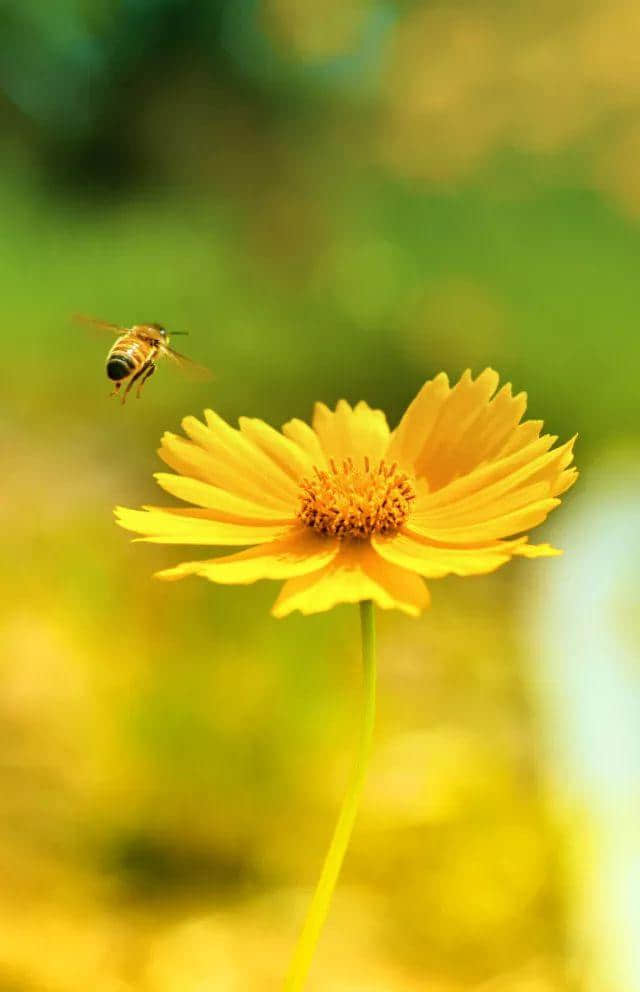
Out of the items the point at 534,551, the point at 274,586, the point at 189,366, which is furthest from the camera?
the point at 274,586

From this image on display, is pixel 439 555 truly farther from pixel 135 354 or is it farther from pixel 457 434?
pixel 135 354

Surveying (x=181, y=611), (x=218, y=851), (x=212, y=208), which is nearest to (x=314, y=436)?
(x=218, y=851)

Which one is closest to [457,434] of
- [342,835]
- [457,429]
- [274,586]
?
[457,429]

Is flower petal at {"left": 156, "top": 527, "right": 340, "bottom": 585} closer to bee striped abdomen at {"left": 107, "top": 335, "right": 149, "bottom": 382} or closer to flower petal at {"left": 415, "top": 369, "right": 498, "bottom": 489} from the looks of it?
flower petal at {"left": 415, "top": 369, "right": 498, "bottom": 489}

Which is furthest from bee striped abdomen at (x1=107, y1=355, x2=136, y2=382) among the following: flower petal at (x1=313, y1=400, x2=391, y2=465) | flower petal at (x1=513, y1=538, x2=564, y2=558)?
flower petal at (x1=513, y1=538, x2=564, y2=558)

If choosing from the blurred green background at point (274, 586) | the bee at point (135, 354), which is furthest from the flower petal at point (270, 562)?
the blurred green background at point (274, 586)

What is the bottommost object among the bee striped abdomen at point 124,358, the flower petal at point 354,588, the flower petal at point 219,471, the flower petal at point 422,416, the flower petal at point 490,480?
the flower petal at point 354,588

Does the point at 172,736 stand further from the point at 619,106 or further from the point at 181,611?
the point at 619,106

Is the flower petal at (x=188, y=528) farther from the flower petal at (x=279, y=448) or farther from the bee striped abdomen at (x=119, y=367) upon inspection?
the bee striped abdomen at (x=119, y=367)
